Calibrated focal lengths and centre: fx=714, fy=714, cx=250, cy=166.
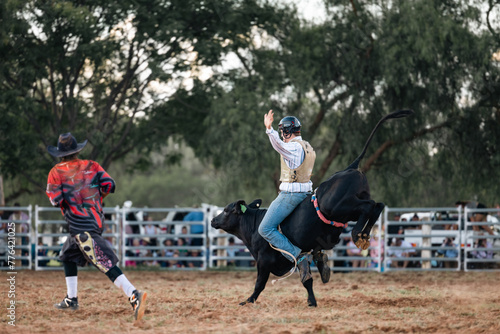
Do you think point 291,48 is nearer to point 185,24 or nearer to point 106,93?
point 185,24

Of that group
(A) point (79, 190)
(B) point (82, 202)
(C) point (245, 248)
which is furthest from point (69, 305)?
(C) point (245, 248)

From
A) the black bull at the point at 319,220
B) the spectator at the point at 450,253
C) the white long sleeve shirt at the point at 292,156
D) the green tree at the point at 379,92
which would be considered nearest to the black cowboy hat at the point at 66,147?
the white long sleeve shirt at the point at 292,156

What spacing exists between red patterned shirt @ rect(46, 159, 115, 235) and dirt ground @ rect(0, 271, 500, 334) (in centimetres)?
95

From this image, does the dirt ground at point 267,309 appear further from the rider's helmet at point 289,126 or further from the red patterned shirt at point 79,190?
the rider's helmet at point 289,126

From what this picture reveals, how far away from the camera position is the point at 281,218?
8008 mm

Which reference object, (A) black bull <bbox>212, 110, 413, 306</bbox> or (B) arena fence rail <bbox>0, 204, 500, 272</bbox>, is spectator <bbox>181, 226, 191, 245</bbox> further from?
(A) black bull <bbox>212, 110, 413, 306</bbox>

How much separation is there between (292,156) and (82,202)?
2296mm

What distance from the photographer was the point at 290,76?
672 inches

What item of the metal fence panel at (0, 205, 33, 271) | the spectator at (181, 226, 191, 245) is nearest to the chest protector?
the metal fence panel at (0, 205, 33, 271)

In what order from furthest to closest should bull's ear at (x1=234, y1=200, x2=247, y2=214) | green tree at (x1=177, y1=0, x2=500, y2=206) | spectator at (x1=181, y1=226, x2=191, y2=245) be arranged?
1. spectator at (x1=181, y1=226, x2=191, y2=245)
2. green tree at (x1=177, y1=0, x2=500, y2=206)
3. bull's ear at (x1=234, y1=200, x2=247, y2=214)

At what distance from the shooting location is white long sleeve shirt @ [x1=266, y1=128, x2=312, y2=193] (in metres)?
7.70

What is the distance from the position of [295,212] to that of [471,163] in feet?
36.8

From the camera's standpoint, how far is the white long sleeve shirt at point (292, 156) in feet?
25.3

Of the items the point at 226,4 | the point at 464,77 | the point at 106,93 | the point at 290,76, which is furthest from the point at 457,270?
the point at 106,93
